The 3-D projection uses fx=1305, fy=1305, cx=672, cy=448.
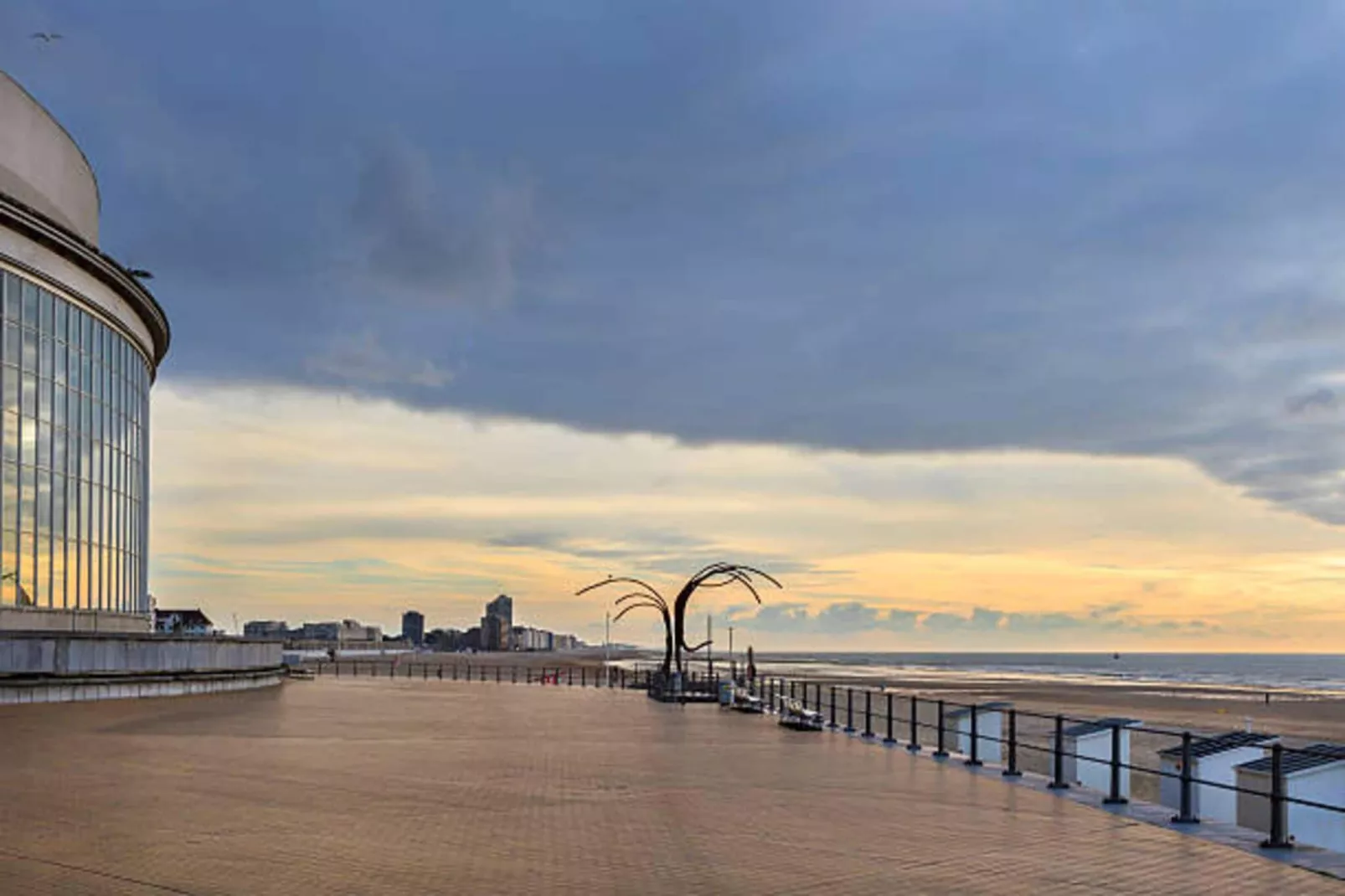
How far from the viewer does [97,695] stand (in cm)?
3425

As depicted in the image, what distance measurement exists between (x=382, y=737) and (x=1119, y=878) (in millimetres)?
16644

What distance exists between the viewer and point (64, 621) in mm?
43094

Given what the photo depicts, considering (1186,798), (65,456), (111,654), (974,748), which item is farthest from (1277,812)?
(65,456)

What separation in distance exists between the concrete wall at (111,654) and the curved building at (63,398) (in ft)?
19.2

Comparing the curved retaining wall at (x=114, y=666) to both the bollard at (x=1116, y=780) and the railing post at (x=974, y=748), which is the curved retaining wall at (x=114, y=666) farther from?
the bollard at (x=1116, y=780)

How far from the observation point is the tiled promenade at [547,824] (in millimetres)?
10164

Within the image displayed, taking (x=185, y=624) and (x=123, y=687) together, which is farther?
(x=185, y=624)

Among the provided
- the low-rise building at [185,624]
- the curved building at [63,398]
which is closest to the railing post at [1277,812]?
the curved building at [63,398]

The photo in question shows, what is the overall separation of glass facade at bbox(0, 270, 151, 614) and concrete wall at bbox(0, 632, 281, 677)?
6072mm

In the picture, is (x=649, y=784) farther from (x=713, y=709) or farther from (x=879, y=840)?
(x=713, y=709)

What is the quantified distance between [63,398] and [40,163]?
9200 millimetres

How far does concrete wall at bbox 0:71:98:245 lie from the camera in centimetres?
4438

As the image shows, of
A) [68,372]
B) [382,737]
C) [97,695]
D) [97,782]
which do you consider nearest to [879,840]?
[97,782]

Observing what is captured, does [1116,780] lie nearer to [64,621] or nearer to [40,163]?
[64,621]
